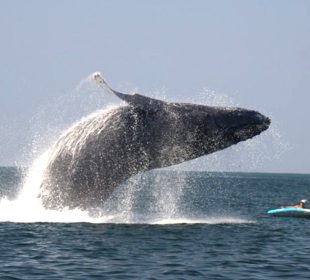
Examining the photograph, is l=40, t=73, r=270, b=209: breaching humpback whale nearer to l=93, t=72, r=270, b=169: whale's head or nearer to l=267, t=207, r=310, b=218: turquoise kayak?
l=93, t=72, r=270, b=169: whale's head

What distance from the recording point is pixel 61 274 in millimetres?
14695

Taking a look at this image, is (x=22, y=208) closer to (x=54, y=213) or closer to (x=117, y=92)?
(x=54, y=213)

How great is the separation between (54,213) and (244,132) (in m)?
6.88

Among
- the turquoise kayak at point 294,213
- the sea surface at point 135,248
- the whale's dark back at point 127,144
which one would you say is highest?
the whale's dark back at point 127,144

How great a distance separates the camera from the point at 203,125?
1986cm

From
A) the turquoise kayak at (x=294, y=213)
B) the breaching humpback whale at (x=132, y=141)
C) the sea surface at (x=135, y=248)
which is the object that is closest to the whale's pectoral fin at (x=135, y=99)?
the breaching humpback whale at (x=132, y=141)

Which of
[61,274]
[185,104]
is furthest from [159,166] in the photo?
[61,274]

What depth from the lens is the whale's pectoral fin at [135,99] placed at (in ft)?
60.6

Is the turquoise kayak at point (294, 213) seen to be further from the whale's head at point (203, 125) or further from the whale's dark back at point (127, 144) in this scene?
the whale's head at point (203, 125)

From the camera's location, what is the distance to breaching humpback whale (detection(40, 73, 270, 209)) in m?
19.8

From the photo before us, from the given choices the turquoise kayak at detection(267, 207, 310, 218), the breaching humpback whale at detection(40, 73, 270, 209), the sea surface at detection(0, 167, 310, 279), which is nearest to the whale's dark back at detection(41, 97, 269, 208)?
the breaching humpback whale at detection(40, 73, 270, 209)

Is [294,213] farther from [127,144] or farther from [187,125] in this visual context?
[127,144]

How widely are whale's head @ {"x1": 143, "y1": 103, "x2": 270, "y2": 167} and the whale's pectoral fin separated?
0.87 ft

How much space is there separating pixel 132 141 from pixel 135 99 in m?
1.44
